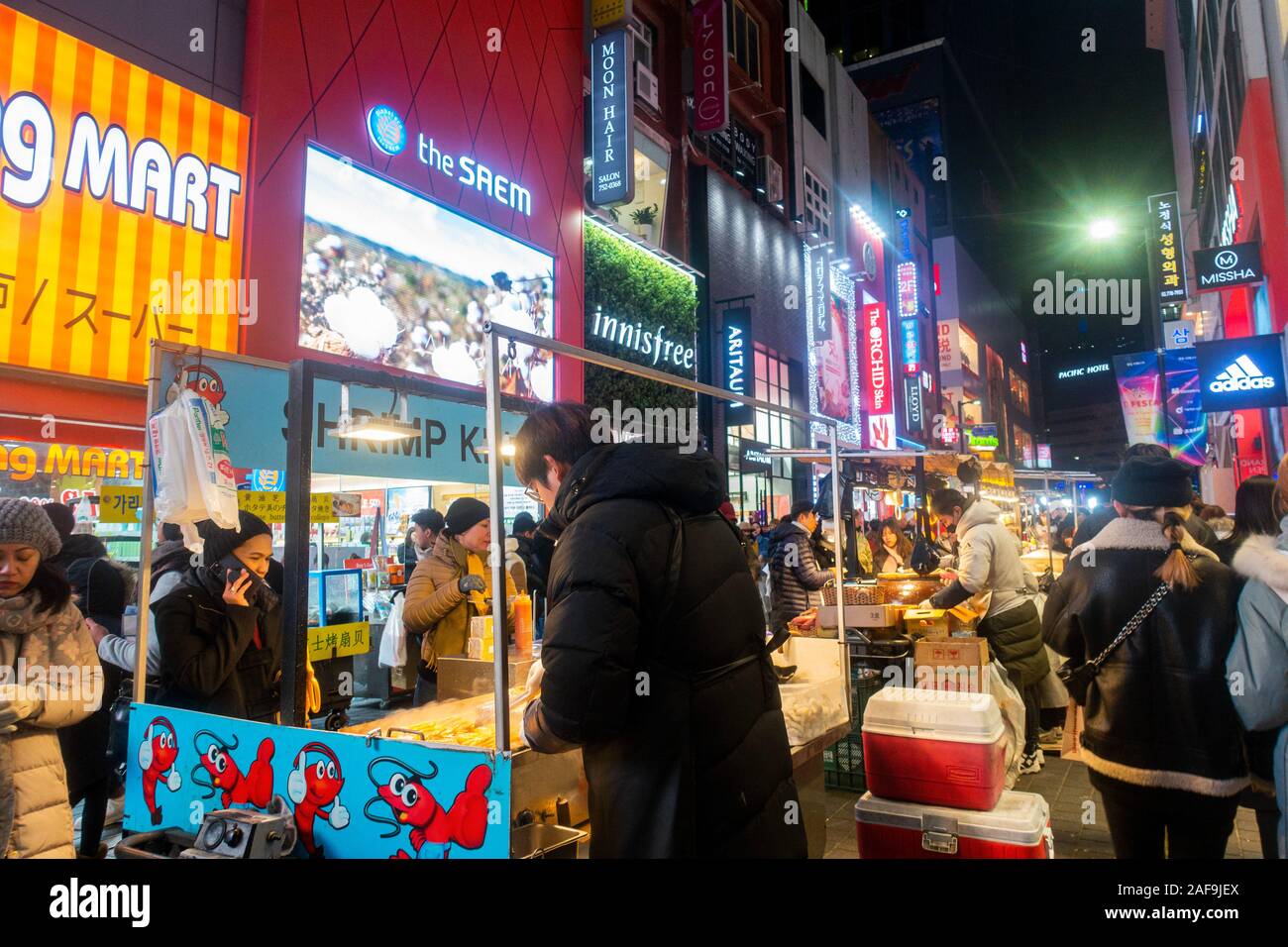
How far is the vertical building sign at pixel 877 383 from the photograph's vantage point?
2631cm

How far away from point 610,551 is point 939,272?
46.1 metres

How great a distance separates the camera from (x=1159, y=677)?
321 cm

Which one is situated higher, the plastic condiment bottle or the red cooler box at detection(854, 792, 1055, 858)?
the plastic condiment bottle

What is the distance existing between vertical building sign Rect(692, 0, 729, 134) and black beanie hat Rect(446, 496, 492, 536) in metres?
13.9

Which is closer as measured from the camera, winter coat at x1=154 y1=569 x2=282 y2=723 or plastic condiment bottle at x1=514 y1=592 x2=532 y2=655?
winter coat at x1=154 y1=569 x2=282 y2=723

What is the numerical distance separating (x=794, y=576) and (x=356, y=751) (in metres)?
6.60

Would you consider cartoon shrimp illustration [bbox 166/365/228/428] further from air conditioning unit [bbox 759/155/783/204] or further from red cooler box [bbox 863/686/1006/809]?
air conditioning unit [bbox 759/155/783/204]

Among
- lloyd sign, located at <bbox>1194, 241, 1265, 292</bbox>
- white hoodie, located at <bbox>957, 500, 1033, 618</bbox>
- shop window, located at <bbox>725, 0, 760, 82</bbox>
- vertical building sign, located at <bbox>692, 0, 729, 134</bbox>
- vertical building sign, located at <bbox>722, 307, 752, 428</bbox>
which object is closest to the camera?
white hoodie, located at <bbox>957, 500, 1033, 618</bbox>

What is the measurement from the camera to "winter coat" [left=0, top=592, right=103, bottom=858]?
326 centimetres

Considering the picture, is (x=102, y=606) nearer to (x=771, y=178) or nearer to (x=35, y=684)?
(x=35, y=684)

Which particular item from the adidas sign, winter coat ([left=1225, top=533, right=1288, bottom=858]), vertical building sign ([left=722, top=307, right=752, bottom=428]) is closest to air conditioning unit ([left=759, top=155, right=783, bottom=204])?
vertical building sign ([left=722, top=307, right=752, bottom=428])

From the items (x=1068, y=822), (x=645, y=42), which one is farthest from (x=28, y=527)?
(x=645, y=42)
